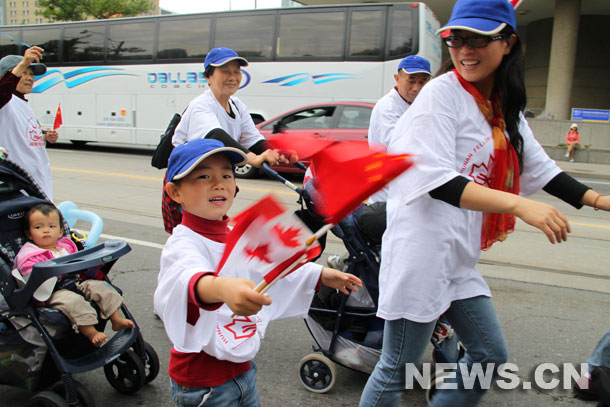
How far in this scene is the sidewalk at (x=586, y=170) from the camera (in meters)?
15.0

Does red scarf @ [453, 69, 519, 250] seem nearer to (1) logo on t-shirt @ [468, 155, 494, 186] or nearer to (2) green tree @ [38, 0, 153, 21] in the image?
(1) logo on t-shirt @ [468, 155, 494, 186]

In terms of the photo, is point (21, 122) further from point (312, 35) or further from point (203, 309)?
point (312, 35)

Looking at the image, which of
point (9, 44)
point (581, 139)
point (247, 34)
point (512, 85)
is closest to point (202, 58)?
point (247, 34)

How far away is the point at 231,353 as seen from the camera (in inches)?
71.7

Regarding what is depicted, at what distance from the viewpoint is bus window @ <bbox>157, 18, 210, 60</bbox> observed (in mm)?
14734

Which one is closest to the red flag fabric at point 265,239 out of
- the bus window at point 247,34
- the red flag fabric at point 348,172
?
the red flag fabric at point 348,172

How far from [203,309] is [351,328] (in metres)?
1.79

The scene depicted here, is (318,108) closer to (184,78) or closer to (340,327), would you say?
(184,78)

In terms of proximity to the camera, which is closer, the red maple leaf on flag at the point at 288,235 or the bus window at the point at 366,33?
the red maple leaf on flag at the point at 288,235

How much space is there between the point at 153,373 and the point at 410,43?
1113cm

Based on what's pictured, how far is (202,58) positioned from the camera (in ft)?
48.2

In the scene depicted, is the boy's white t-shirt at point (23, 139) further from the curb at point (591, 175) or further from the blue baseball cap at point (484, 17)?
the curb at point (591, 175)

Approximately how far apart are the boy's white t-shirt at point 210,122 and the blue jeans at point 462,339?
171 cm

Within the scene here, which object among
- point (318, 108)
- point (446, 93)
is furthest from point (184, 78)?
point (446, 93)
